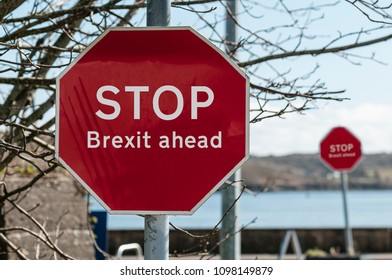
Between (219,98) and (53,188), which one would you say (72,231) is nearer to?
(53,188)

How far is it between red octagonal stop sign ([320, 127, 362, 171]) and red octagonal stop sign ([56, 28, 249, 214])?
10658 mm

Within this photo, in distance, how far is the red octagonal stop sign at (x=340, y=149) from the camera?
13.3m

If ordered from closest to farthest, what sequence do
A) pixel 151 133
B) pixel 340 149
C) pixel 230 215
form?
pixel 151 133, pixel 230 215, pixel 340 149

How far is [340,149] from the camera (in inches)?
532

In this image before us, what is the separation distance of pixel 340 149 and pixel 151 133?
11114 millimetres

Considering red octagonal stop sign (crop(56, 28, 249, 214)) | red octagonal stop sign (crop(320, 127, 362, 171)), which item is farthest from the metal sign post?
red octagonal stop sign (crop(56, 28, 249, 214))

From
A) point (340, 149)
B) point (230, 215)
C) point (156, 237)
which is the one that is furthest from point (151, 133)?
point (340, 149)

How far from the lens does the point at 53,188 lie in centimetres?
803

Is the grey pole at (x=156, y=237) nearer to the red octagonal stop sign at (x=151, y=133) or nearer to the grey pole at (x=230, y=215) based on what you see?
the red octagonal stop sign at (x=151, y=133)

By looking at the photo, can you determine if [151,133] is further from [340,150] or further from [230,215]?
[340,150]

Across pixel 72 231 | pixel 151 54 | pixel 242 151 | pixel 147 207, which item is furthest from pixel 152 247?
pixel 72 231

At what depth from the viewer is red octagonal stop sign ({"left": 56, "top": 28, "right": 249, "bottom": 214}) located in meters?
2.71

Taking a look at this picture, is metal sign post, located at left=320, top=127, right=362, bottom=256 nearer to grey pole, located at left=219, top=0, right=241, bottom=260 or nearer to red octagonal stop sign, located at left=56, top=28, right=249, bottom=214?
grey pole, located at left=219, top=0, right=241, bottom=260
